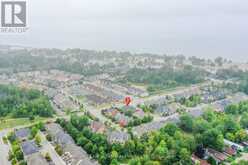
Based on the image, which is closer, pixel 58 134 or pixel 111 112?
pixel 58 134

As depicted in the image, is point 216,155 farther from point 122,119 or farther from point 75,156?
point 75,156

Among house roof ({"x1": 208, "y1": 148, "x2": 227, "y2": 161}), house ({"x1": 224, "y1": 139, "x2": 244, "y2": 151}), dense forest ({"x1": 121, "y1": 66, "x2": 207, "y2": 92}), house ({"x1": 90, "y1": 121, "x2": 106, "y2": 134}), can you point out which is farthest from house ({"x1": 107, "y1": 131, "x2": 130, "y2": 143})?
dense forest ({"x1": 121, "y1": 66, "x2": 207, "y2": 92})

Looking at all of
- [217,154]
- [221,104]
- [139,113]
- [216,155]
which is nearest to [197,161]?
[216,155]

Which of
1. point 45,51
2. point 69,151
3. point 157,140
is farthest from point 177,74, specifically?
point 45,51

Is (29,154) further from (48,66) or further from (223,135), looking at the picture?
(48,66)

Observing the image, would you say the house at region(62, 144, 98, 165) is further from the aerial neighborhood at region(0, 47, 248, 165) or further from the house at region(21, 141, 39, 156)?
the house at region(21, 141, 39, 156)

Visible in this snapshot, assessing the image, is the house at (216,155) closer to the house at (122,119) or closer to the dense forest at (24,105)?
the house at (122,119)
